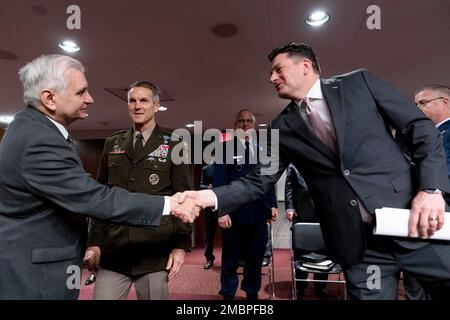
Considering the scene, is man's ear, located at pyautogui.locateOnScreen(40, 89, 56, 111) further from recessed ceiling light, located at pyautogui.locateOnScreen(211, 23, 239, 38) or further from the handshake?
recessed ceiling light, located at pyautogui.locateOnScreen(211, 23, 239, 38)

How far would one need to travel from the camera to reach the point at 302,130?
1392 millimetres

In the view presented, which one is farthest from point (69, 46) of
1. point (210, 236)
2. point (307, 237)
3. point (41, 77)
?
point (210, 236)

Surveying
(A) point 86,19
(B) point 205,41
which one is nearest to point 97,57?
(A) point 86,19

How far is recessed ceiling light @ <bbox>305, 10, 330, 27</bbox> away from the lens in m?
3.14

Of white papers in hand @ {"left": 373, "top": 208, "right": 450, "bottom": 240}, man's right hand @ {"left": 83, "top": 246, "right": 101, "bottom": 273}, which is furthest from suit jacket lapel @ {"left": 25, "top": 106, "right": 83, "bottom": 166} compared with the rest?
white papers in hand @ {"left": 373, "top": 208, "right": 450, "bottom": 240}

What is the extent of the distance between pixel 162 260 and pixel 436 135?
4.40ft

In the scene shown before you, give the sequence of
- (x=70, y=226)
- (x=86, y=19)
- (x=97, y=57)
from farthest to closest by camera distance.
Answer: (x=97, y=57), (x=86, y=19), (x=70, y=226)

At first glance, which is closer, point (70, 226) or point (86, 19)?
point (70, 226)

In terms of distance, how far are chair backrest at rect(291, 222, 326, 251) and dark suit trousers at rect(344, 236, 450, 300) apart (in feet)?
4.30

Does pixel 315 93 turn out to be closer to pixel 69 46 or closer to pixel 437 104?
pixel 437 104

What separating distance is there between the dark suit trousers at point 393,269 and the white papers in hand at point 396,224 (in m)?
0.08

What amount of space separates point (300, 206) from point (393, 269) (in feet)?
7.89

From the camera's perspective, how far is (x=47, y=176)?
3.63 feet
